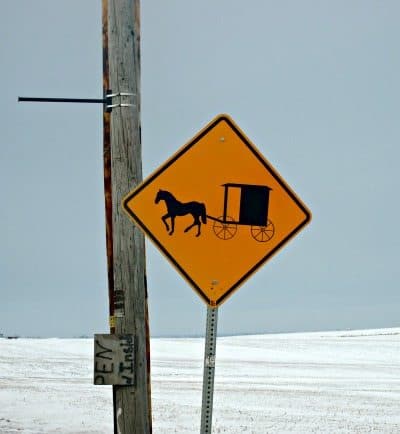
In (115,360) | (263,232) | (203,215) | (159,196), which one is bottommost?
(115,360)

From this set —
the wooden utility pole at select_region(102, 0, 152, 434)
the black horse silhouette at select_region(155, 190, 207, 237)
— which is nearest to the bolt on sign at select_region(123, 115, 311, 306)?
the black horse silhouette at select_region(155, 190, 207, 237)

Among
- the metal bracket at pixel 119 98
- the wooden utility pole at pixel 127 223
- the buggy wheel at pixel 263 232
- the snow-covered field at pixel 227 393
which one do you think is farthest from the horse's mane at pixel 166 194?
the snow-covered field at pixel 227 393

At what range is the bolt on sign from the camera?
4.98m

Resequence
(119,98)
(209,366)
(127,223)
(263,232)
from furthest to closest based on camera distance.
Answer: (119,98)
(127,223)
(263,232)
(209,366)

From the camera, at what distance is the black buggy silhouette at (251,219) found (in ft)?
16.5

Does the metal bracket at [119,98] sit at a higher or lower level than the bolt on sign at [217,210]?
higher

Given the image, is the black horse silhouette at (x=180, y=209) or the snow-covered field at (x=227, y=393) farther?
the snow-covered field at (x=227, y=393)

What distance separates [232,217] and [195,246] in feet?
0.91

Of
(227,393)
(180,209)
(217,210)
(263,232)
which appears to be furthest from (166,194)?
(227,393)

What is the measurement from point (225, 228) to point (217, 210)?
0.12 metres

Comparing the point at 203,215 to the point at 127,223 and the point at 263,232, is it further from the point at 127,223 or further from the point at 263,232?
the point at 127,223

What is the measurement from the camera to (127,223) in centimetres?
613

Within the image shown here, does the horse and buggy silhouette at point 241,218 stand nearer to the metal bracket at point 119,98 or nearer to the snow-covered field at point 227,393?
the metal bracket at point 119,98

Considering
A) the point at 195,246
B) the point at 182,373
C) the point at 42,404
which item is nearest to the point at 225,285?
the point at 195,246
